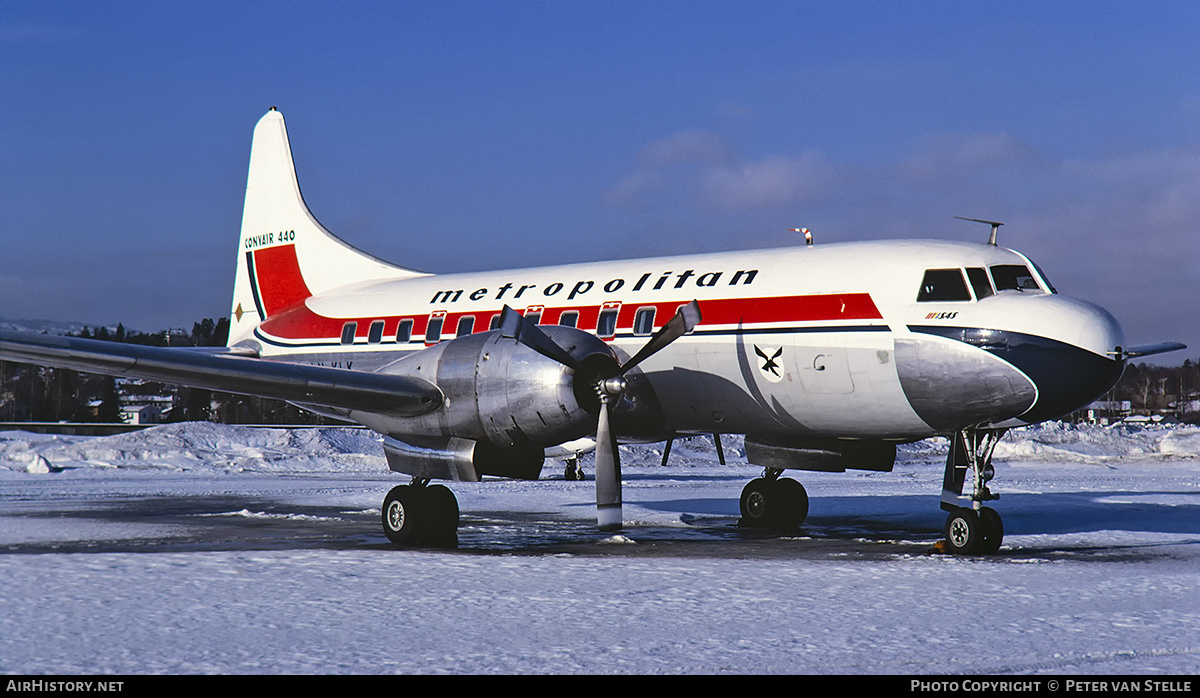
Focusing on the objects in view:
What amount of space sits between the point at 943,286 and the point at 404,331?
856cm

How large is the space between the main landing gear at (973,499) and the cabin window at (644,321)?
415cm

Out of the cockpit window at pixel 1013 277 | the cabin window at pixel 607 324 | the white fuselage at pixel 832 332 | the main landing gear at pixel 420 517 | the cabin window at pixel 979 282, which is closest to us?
the white fuselage at pixel 832 332

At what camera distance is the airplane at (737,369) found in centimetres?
1203

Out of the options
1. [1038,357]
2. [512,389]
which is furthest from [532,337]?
[1038,357]

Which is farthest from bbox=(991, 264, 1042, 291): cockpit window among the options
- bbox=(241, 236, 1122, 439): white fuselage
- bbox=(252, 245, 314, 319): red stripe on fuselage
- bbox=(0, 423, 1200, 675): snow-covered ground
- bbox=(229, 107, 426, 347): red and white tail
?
bbox=(252, 245, 314, 319): red stripe on fuselage

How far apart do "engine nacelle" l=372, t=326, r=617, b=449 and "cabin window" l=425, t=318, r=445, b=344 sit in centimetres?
284

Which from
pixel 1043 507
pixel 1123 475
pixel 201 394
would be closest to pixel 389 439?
pixel 1043 507

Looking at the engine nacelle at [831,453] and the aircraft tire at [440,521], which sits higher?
the engine nacelle at [831,453]

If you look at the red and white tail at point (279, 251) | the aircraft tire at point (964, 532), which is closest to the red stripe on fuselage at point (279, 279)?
the red and white tail at point (279, 251)

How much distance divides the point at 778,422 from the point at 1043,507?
29.1 feet

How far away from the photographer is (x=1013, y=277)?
12.7 m

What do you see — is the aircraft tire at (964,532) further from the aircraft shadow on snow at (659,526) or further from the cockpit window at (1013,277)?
the cockpit window at (1013,277)

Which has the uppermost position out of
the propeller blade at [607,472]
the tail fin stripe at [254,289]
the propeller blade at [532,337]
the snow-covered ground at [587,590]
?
the tail fin stripe at [254,289]

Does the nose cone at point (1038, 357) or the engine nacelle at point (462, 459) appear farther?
the engine nacelle at point (462, 459)
